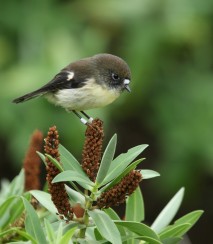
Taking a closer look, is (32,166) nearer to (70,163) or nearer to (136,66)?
(70,163)

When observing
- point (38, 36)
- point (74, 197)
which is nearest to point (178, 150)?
point (38, 36)

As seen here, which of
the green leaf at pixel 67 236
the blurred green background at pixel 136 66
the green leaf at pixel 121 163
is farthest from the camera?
the blurred green background at pixel 136 66

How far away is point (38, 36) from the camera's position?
6102mm

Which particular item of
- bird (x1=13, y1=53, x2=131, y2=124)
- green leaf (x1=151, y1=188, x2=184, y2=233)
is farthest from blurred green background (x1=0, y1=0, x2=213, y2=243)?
green leaf (x1=151, y1=188, x2=184, y2=233)

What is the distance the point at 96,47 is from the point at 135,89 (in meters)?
0.58

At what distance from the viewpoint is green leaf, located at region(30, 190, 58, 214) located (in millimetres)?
1718

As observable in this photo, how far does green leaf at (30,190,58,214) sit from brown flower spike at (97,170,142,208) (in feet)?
0.66

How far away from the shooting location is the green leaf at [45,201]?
1718mm

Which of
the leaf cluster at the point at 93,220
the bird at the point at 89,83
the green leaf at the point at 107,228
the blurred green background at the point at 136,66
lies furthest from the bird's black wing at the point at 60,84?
the blurred green background at the point at 136,66

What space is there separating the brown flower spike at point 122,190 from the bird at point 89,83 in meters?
1.41

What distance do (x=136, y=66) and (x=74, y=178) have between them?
15.4 ft

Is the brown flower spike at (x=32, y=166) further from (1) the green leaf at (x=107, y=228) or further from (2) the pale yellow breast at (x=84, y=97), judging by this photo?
(2) the pale yellow breast at (x=84, y=97)

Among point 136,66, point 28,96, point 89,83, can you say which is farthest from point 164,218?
point 136,66

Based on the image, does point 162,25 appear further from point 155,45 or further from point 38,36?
point 38,36
